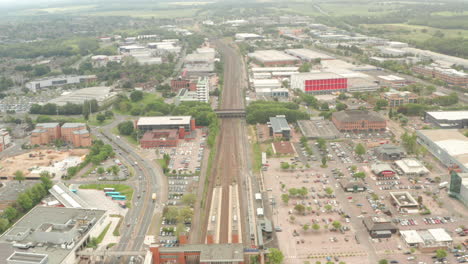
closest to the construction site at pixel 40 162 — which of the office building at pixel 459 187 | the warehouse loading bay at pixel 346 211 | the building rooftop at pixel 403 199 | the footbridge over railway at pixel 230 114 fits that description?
the footbridge over railway at pixel 230 114

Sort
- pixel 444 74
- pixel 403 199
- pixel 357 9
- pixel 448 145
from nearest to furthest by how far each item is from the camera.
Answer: pixel 403 199, pixel 448 145, pixel 444 74, pixel 357 9

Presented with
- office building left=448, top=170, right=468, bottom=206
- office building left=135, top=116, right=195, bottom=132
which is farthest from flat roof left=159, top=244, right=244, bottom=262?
Answer: office building left=135, top=116, right=195, bottom=132

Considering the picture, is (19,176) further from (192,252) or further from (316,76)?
(316,76)

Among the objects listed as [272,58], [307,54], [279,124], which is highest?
[307,54]

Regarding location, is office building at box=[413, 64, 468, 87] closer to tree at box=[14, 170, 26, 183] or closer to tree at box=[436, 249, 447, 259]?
tree at box=[436, 249, 447, 259]

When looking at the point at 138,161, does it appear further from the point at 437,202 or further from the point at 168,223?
the point at 437,202

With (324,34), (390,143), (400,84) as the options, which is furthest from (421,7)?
(390,143)

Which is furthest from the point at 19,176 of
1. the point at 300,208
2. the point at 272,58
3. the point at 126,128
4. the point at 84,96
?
the point at 272,58
